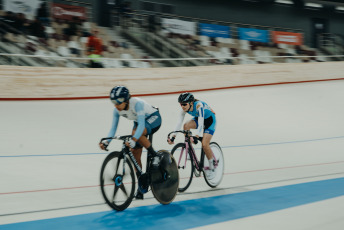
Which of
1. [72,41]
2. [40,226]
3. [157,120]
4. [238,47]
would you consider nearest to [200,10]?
[238,47]

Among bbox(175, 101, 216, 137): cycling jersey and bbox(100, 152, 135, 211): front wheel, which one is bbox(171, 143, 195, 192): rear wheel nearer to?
bbox(175, 101, 216, 137): cycling jersey

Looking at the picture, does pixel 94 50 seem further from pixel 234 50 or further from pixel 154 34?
pixel 234 50

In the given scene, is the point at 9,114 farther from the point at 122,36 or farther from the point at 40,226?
the point at 122,36

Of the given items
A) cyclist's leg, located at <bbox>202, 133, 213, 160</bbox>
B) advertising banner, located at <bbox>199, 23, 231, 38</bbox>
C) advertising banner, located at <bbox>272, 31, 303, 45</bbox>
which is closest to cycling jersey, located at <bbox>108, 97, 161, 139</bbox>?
cyclist's leg, located at <bbox>202, 133, 213, 160</bbox>

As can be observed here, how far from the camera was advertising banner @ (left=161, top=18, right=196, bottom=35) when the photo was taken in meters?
12.4

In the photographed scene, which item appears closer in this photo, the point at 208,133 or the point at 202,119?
the point at 202,119

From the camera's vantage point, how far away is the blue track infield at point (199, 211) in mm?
3180

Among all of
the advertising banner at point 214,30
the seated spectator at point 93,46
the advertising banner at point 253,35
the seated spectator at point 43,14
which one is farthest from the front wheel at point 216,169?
the advertising banner at point 253,35

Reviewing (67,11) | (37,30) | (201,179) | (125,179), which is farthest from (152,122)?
(67,11)

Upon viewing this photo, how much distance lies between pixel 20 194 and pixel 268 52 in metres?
12.4

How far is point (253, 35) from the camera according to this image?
15.3 metres

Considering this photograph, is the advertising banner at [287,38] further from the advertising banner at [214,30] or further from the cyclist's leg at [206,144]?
the cyclist's leg at [206,144]

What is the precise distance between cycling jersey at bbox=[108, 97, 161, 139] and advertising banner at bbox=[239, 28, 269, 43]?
11543mm

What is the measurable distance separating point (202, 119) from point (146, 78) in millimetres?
4907
